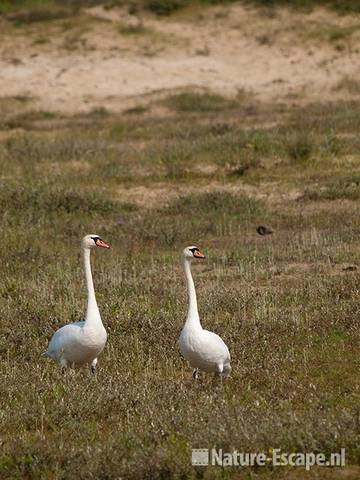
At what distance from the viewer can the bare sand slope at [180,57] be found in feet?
123

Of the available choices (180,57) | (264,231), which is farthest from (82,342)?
(180,57)

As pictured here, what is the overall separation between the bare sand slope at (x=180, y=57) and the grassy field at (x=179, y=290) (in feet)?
29.6

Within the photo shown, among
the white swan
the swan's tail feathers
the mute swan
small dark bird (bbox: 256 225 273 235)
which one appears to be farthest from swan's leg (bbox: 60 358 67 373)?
small dark bird (bbox: 256 225 273 235)

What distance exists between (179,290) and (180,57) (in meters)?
28.9

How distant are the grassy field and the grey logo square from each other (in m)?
0.07

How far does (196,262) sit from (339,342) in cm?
493

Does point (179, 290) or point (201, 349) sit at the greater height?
point (201, 349)

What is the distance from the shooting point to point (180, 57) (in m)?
41.5

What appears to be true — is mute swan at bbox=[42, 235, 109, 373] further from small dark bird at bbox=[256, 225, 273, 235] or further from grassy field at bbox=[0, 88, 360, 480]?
small dark bird at bbox=[256, 225, 273, 235]

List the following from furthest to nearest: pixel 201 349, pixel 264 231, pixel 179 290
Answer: pixel 264 231, pixel 179 290, pixel 201 349

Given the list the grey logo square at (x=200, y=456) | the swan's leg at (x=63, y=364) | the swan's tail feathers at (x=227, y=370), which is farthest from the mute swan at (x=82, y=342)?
the grey logo square at (x=200, y=456)

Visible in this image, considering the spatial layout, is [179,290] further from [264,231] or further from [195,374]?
[264,231]

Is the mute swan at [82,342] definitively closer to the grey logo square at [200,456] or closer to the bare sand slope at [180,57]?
the grey logo square at [200,456]

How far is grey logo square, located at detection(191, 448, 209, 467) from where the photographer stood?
25.5ft
